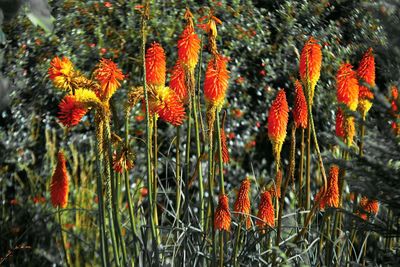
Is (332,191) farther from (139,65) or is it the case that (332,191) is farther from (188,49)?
(139,65)

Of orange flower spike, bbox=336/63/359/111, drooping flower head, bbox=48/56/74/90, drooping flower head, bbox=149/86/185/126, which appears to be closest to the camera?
drooping flower head, bbox=48/56/74/90

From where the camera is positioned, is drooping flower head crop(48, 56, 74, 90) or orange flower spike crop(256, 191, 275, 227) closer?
drooping flower head crop(48, 56, 74, 90)

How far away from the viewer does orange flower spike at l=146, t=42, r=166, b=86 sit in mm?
2969

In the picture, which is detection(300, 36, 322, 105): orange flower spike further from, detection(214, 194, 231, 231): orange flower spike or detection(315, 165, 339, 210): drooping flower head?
detection(214, 194, 231, 231): orange flower spike

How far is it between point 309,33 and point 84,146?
190 cm

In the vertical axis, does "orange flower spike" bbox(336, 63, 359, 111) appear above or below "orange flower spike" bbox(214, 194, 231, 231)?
above

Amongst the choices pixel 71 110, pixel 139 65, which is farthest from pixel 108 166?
→ pixel 139 65

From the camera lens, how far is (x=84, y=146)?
619 centimetres

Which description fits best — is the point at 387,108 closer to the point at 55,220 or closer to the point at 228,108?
the point at 55,220

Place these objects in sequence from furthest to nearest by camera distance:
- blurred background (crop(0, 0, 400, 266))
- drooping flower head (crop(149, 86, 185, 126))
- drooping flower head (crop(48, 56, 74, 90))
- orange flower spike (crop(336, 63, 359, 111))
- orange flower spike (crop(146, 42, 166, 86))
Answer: blurred background (crop(0, 0, 400, 266))
orange flower spike (crop(336, 63, 359, 111))
orange flower spike (crop(146, 42, 166, 86))
drooping flower head (crop(149, 86, 185, 126))
drooping flower head (crop(48, 56, 74, 90))

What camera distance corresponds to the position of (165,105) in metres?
2.84

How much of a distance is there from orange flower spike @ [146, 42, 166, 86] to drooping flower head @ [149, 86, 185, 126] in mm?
92

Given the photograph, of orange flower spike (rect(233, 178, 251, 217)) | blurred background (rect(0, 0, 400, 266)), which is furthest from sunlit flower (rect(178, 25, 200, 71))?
blurred background (rect(0, 0, 400, 266))

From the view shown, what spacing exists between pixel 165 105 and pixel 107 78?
0.24 meters
